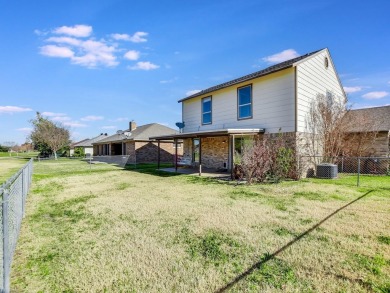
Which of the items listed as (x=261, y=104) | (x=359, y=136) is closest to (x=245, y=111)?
(x=261, y=104)

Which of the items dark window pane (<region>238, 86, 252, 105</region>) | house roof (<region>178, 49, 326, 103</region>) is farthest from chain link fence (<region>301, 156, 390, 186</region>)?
house roof (<region>178, 49, 326, 103</region>)

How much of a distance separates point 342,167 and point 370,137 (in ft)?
8.38

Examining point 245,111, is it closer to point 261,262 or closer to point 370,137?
point 370,137

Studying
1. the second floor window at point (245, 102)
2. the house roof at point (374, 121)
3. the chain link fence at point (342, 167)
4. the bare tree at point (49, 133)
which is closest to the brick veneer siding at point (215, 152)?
the second floor window at point (245, 102)

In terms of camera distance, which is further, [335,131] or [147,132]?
[147,132]

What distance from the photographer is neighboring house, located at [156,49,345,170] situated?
1188cm

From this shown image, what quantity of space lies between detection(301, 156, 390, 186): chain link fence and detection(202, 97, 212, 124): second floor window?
7358mm

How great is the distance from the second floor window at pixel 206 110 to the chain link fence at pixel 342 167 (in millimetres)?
7358

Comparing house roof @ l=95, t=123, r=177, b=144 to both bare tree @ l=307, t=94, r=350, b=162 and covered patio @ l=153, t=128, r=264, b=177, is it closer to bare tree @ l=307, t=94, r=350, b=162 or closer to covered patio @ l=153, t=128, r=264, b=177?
covered patio @ l=153, t=128, r=264, b=177

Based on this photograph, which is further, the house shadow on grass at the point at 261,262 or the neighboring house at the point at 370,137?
the neighboring house at the point at 370,137

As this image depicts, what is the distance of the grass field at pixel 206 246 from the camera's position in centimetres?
296

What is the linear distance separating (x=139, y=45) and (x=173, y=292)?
46.1 feet

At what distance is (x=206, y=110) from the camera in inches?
674

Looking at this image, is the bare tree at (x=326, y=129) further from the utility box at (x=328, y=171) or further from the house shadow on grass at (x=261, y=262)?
the house shadow on grass at (x=261, y=262)
